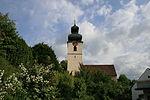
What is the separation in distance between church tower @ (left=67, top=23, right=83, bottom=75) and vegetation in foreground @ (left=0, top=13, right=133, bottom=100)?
68.8 feet

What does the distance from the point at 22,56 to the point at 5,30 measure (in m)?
4.13

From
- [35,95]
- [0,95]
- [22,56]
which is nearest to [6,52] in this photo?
[22,56]

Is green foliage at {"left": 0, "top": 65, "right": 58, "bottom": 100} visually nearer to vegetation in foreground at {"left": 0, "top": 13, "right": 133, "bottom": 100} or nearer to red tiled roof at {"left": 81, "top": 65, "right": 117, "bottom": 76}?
vegetation in foreground at {"left": 0, "top": 13, "right": 133, "bottom": 100}

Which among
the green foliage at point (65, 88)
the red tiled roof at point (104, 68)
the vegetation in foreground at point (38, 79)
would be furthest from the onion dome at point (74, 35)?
the green foliage at point (65, 88)

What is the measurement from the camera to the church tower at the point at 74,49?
242 feet

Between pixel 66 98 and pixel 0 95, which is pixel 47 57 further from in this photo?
pixel 0 95

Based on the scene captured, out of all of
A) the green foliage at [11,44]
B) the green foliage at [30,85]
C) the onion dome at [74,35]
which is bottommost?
the green foliage at [30,85]

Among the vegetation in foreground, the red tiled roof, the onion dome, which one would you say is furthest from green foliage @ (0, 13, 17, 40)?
the red tiled roof

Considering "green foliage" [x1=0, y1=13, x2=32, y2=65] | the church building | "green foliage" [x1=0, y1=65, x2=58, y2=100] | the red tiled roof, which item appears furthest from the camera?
the red tiled roof

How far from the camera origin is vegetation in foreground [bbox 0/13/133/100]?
893 inches

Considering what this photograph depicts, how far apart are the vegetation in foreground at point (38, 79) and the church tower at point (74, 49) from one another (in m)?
21.0

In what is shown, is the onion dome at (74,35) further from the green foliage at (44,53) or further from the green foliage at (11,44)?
the green foliage at (11,44)

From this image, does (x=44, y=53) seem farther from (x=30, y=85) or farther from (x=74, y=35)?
(x=30, y=85)

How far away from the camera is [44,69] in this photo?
25.5 meters
